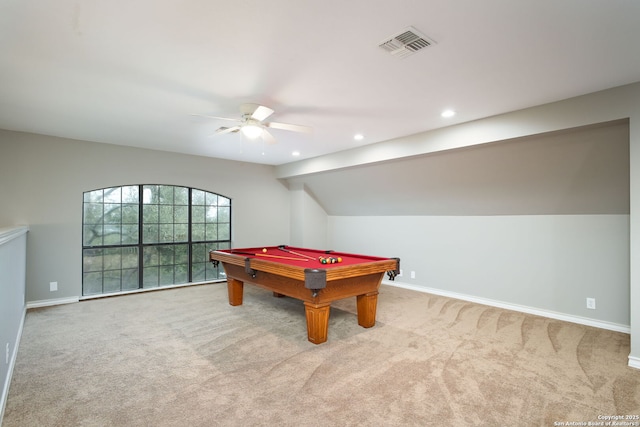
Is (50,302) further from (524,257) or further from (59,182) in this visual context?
(524,257)

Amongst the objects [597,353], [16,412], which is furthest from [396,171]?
[16,412]

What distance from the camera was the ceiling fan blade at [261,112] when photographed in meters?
2.92

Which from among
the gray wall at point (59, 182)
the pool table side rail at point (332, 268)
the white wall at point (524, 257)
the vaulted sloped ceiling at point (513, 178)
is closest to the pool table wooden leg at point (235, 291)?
the pool table side rail at point (332, 268)

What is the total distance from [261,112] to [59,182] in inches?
148

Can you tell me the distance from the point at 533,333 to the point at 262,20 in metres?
3.93

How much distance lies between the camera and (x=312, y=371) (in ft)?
8.80

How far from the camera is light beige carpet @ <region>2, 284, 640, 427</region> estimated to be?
211 cm

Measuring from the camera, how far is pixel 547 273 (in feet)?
13.9

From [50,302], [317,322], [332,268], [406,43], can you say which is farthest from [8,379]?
[406,43]

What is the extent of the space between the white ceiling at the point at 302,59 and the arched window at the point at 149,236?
171cm

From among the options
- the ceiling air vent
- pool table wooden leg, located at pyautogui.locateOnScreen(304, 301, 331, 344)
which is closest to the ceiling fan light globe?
the ceiling air vent

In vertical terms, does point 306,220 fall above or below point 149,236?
above

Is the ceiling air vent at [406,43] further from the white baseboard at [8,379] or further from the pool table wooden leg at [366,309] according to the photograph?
the white baseboard at [8,379]

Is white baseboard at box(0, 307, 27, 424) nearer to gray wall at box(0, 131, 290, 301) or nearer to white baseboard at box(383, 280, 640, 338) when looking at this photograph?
gray wall at box(0, 131, 290, 301)
